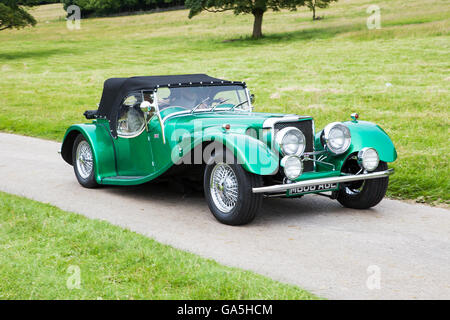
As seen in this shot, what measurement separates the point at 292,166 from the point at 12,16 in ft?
121

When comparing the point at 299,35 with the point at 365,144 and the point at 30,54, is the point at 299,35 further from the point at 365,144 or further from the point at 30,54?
the point at 365,144

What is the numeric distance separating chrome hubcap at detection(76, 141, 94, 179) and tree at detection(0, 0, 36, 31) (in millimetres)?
33511

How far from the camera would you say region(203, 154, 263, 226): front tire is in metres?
6.04

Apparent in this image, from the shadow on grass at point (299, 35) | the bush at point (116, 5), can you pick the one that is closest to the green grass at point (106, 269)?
the shadow on grass at point (299, 35)

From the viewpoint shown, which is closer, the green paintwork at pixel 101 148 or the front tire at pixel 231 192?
the front tire at pixel 231 192

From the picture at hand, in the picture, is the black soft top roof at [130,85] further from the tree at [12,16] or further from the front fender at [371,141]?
the tree at [12,16]

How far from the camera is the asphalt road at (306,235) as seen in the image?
470 cm

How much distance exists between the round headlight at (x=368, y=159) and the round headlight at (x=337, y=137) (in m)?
0.21

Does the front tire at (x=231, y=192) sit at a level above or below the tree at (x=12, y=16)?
below

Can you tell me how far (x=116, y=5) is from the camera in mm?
87062

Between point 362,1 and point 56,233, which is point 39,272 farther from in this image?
point 362,1

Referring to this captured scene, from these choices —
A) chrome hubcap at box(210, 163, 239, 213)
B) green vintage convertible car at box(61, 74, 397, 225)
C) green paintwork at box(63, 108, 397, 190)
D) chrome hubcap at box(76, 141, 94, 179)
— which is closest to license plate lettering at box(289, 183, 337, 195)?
green vintage convertible car at box(61, 74, 397, 225)

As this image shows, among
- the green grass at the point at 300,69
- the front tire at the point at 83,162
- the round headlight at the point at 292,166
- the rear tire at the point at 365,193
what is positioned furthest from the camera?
the green grass at the point at 300,69

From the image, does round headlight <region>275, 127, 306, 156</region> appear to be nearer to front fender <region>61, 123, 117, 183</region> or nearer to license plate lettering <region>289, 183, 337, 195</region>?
license plate lettering <region>289, 183, 337, 195</region>
